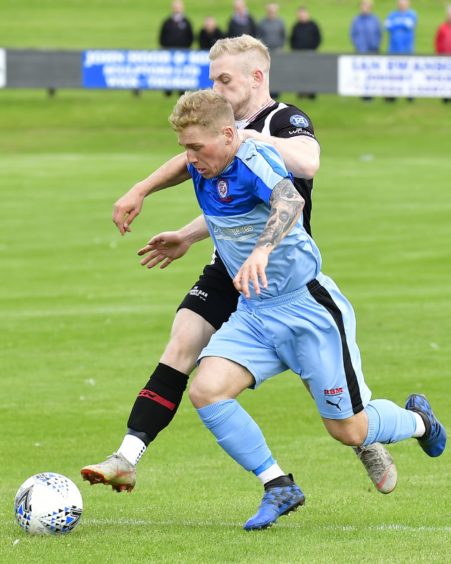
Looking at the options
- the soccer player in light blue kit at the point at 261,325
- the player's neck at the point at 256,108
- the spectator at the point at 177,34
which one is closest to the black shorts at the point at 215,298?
the soccer player in light blue kit at the point at 261,325

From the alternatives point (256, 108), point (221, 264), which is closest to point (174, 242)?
point (221, 264)

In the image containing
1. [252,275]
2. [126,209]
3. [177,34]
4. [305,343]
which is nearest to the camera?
[252,275]

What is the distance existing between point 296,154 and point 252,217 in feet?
1.61

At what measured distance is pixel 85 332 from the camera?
1496 centimetres

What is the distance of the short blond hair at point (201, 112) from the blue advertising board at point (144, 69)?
29.3 meters

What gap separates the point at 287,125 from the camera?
300 inches

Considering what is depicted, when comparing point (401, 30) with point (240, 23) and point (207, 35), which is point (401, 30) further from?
point (207, 35)

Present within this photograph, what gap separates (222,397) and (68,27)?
2028 inches

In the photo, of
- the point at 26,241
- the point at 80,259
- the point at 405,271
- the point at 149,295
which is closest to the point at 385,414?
the point at 149,295

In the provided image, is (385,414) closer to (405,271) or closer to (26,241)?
(405,271)

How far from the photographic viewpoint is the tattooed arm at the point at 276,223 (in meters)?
6.49

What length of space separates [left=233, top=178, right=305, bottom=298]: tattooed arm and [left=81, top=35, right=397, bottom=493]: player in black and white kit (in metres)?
0.56

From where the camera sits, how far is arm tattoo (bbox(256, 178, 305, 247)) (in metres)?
6.71

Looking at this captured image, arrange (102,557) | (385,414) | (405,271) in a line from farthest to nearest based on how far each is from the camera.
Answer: (405,271), (385,414), (102,557)
